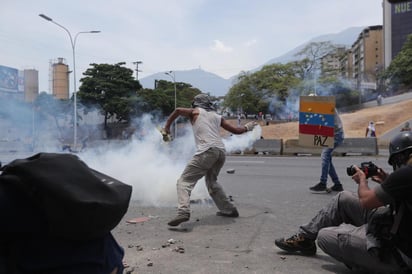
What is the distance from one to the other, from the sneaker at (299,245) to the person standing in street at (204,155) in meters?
1.41

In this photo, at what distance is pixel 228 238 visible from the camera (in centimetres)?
458

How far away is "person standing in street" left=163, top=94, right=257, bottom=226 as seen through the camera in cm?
520

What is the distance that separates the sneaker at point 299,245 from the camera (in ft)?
12.7

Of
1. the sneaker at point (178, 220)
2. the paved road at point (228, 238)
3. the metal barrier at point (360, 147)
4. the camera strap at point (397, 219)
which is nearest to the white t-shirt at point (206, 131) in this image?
the sneaker at point (178, 220)

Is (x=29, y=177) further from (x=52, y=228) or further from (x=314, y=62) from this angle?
(x=314, y=62)

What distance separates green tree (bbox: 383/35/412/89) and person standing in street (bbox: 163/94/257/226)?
193 feet

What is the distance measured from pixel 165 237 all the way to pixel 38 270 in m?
3.21

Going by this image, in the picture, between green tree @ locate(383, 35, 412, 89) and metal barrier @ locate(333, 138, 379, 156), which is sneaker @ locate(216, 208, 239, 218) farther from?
green tree @ locate(383, 35, 412, 89)

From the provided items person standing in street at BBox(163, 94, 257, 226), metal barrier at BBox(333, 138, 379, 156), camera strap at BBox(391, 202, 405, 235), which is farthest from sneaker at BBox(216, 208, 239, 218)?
metal barrier at BBox(333, 138, 379, 156)

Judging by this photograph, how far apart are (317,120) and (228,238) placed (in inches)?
139

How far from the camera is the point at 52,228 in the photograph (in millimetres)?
1535

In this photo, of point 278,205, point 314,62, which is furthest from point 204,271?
point 314,62

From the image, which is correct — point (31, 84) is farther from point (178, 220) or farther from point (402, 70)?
point (402, 70)

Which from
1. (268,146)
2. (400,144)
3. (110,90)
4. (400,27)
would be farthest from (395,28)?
(400,144)
